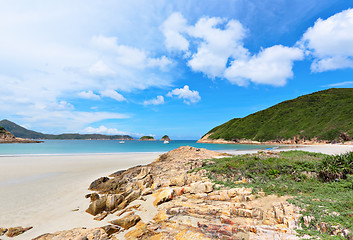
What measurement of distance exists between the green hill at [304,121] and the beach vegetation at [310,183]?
98.0 meters

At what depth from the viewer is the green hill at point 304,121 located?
304 ft

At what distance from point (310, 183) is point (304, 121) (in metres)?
132

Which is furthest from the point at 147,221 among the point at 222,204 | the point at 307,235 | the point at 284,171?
the point at 284,171

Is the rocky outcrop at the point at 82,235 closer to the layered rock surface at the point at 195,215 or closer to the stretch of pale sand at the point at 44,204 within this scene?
the layered rock surface at the point at 195,215

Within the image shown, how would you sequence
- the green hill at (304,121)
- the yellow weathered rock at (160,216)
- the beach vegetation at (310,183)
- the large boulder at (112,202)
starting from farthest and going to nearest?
the green hill at (304,121) < the large boulder at (112,202) < the yellow weathered rock at (160,216) < the beach vegetation at (310,183)

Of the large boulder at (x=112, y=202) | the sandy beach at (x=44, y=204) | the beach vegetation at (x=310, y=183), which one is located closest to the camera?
the beach vegetation at (x=310, y=183)

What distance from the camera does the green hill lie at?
92625mm

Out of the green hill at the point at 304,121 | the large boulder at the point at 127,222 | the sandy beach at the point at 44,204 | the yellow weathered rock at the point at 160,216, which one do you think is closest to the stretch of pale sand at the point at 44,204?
the sandy beach at the point at 44,204

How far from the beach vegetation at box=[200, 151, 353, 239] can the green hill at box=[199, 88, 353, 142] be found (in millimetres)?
98022

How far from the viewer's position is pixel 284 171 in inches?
545

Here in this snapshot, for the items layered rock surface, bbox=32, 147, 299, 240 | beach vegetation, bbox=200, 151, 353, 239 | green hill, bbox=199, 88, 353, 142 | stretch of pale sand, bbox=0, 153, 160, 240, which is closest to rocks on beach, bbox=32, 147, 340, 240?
layered rock surface, bbox=32, 147, 299, 240

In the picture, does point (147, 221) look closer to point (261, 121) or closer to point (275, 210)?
point (275, 210)

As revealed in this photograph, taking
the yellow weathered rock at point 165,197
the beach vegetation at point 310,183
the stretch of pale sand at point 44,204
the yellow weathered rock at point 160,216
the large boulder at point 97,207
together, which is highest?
the beach vegetation at point 310,183

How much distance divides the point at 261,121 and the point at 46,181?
159140 millimetres
